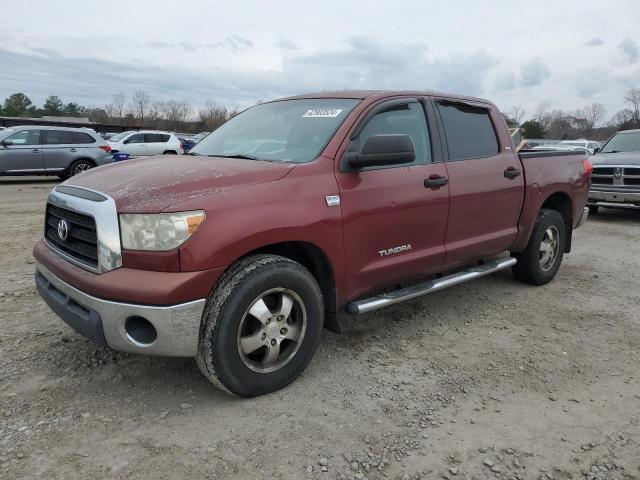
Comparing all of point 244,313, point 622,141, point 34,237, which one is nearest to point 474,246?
point 244,313

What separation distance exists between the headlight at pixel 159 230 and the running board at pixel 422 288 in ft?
Answer: 4.27

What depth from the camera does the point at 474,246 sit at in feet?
14.5

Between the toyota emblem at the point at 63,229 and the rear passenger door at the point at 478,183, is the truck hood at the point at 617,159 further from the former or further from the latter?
the toyota emblem at the point at 63,229

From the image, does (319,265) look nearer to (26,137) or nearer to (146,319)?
(146,319)

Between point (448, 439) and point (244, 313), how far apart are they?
128 centimetres

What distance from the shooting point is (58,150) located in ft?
48.6

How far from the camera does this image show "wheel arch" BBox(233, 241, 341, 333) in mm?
3260

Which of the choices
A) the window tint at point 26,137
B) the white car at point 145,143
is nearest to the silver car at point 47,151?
the window tint at point 26,137

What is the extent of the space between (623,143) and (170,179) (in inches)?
427

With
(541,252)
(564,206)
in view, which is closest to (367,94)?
(541,252)

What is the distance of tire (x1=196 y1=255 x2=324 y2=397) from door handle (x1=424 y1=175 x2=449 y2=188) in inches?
49.5

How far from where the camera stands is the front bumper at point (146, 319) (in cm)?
→ 268

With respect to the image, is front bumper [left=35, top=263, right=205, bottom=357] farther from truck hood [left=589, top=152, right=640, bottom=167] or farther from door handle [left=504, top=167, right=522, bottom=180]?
truck hood [left=589, top=152, right=640, bottom=167]

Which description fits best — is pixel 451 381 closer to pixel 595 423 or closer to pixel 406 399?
pixel 406 399
